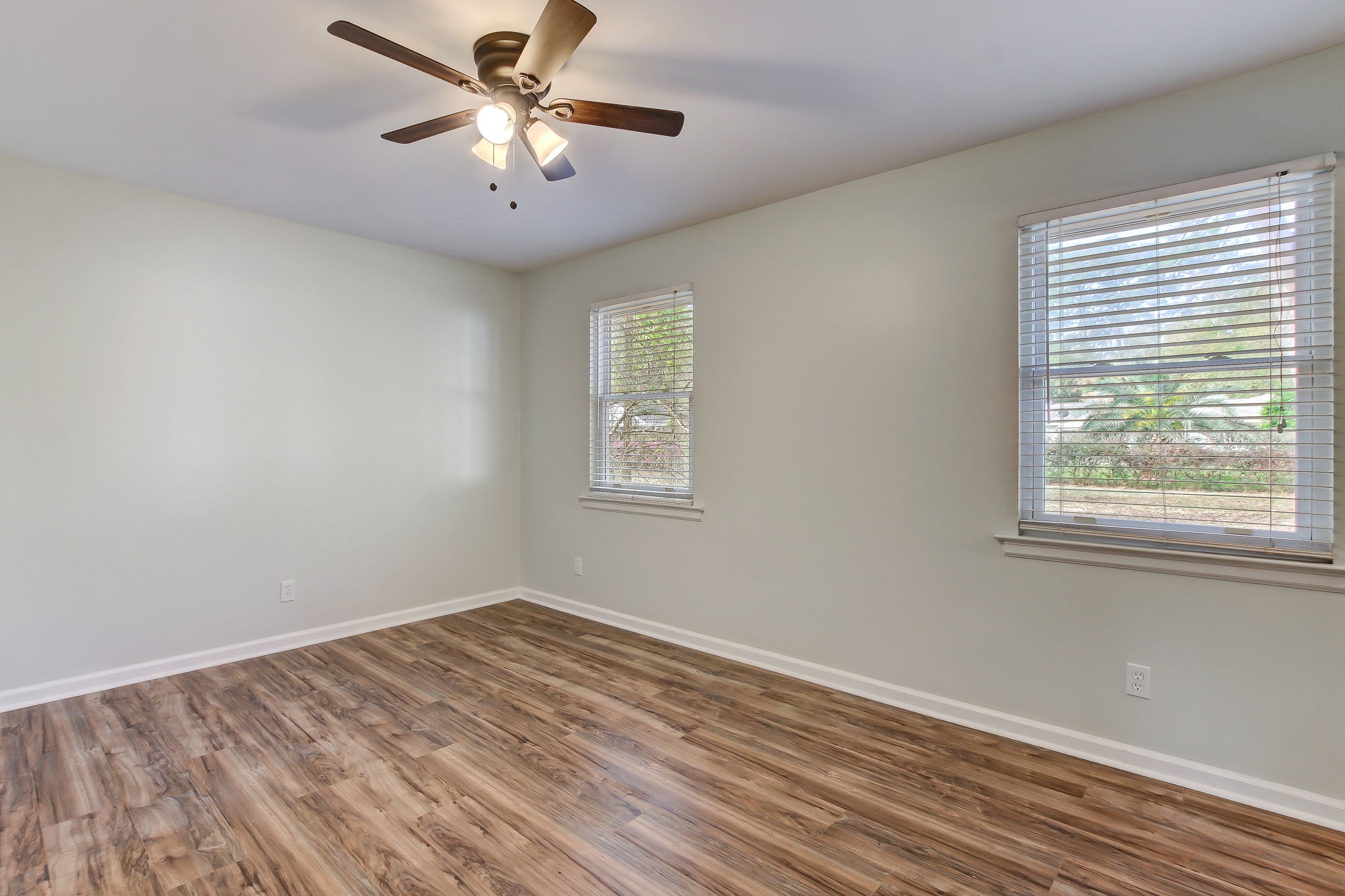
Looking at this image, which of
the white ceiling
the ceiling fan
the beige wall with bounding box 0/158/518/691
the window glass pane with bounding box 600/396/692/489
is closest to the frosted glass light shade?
the ceiling fan

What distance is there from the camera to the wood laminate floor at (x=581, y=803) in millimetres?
1800

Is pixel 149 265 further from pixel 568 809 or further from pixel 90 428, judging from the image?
pixel 568 809

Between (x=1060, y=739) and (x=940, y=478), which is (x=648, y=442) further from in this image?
(x=1060, y=739)

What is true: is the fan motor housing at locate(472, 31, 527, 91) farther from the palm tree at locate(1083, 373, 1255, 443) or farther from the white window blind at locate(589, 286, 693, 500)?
the palm tree at locate(1083, 373, 1255, 443)

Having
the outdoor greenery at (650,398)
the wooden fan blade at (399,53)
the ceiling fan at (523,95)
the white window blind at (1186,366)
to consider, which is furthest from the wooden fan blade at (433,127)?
the white window blind at (1186,366)

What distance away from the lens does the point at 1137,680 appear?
7.77 feet

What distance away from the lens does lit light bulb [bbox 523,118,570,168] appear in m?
2.17

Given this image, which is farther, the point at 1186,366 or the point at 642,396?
the point at 642,396

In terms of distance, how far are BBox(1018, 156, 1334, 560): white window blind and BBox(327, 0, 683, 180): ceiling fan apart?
1702mm

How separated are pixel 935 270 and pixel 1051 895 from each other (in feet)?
7.56

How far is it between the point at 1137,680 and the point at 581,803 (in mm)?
2074

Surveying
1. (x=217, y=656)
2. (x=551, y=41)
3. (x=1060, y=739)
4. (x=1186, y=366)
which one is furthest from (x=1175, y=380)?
(x=217, y=656)

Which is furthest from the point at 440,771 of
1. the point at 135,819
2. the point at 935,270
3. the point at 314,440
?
the point at 935,270

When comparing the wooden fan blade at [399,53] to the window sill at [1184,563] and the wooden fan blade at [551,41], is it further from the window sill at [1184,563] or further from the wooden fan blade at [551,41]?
the window sill at [1184,563]
